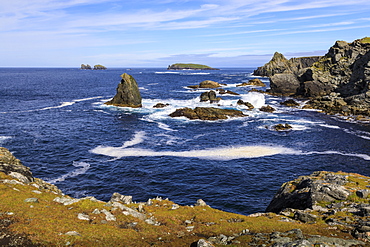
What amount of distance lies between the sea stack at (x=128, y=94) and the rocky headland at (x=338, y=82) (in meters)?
55.3

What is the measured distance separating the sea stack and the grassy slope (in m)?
66.3

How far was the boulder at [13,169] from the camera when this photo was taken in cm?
2349

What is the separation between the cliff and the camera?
14344 millimetres

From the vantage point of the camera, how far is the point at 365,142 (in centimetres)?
5038

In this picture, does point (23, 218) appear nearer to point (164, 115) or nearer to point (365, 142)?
point (365, 142)

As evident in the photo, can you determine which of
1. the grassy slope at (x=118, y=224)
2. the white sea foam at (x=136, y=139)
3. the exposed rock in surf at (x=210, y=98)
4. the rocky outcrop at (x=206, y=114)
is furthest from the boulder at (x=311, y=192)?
the exposed rock in surf at (x=210, y=98)

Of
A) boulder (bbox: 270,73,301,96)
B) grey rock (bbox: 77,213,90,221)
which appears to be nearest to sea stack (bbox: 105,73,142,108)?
boulder (bbox: 270,73,301,96)

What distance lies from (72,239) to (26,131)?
166 ft

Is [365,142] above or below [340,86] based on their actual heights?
below

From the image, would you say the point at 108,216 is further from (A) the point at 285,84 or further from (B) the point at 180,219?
(A) the point at 285,84

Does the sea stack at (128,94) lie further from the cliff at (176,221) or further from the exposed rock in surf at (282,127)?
the cliff at (176,221)

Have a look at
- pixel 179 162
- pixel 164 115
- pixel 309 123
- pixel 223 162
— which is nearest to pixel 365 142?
pixel 309 123

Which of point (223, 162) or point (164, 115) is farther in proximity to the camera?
point (164, 115)

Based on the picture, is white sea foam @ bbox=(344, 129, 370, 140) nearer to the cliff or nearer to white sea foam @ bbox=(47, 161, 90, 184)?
the cliff
